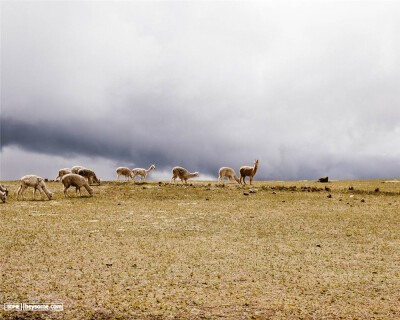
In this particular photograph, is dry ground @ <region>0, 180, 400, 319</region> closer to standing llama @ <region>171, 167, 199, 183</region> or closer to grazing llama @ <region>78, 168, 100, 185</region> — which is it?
grazing llama @ <region>78, 168, 100, 185</region>

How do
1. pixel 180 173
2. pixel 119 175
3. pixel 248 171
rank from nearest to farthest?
pixel 248 171 < pixel 180 173 < pixel 119 175

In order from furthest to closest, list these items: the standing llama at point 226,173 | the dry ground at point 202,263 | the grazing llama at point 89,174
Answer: the standing llama at point 226,173
the grazing llama at point 89,174
the dry ground at point 202,263

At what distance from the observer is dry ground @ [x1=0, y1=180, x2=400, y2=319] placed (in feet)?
17.8

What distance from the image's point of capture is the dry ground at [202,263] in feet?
17.8

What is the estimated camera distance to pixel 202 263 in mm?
7590

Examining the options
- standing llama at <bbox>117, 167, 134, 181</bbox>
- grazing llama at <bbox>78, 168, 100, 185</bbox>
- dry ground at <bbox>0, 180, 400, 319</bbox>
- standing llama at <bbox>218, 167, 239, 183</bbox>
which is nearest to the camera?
dry ground at <bbox>0, 180, 400, 319</bbox>

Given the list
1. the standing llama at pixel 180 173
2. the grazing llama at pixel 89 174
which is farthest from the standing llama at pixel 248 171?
the grazing llama at pixel 89 174

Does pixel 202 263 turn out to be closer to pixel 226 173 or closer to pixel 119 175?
pixel 226 173

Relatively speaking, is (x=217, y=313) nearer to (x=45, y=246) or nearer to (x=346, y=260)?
(x=346, y=260)

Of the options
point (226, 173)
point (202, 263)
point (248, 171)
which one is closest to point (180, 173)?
point (226, 173)

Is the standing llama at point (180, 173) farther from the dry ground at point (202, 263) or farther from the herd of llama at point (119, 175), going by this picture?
the dry ground at point (202, 263)

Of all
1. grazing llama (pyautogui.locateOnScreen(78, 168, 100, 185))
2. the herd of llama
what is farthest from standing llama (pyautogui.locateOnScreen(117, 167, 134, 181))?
grazing llama (pyautogui.locateOnScreen(78, 168, 100, 185))

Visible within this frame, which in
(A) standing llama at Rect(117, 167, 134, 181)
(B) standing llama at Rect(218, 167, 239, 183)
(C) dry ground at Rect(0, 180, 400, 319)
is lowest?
(C) dry ground at Rect(0, 180, 400, 319)

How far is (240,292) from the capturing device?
5.94 metres
